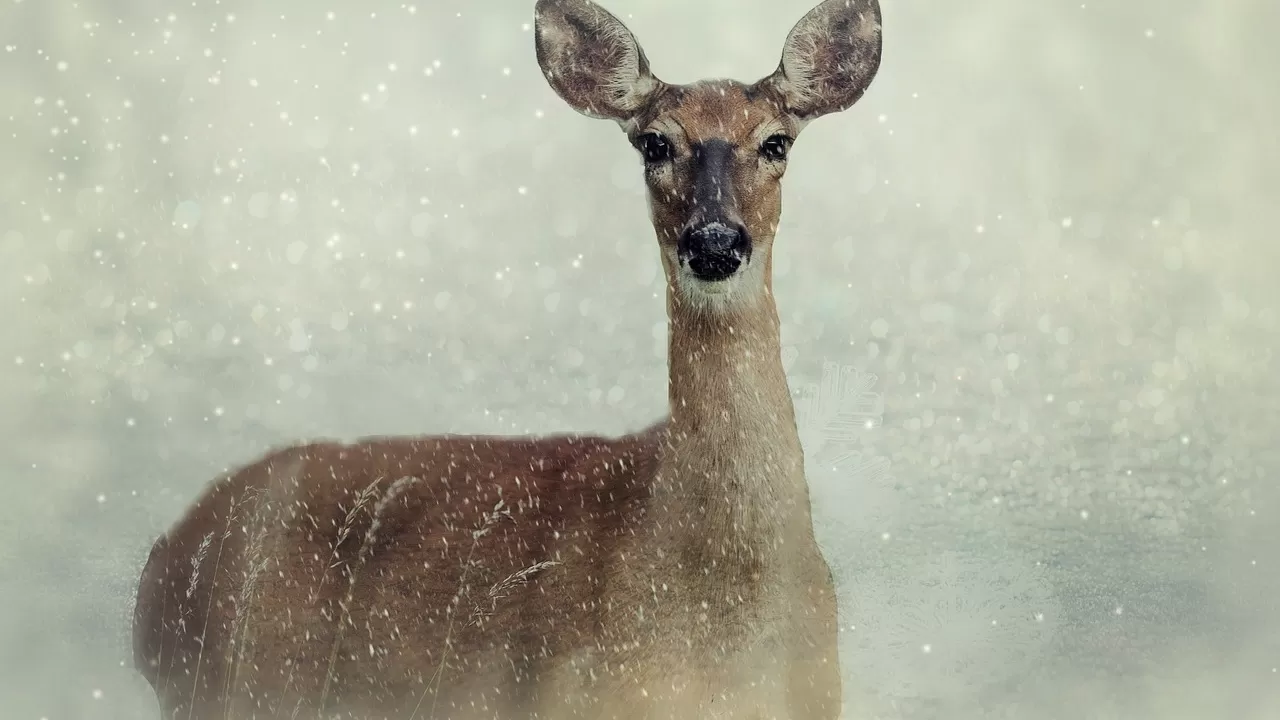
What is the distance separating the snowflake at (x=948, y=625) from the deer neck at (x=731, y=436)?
103 centimetres

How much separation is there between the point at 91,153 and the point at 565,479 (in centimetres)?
204

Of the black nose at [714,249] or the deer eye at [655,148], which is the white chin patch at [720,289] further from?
the deer eye at [655,148]

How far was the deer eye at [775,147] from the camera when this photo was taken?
2.29 meters

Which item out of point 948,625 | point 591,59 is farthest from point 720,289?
point 948,625

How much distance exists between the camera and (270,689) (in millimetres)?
2656

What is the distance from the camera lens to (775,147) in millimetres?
2314

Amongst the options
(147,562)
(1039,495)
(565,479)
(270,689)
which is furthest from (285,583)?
(1039,495)

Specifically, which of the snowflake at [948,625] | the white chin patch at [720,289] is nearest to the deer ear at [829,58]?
the white chin patch at [720,289]

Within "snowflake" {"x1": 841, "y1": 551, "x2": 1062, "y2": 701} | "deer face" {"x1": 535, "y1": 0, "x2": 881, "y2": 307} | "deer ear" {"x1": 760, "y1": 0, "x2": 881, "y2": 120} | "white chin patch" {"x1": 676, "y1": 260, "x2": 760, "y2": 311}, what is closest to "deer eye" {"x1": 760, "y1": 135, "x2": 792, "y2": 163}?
"deer face" {"x1": 535, "y1": 0, "x2": 881, "y2": 307}

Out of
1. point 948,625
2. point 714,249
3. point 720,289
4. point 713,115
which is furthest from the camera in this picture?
point 948,625

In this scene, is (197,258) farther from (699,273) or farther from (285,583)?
(699,273)

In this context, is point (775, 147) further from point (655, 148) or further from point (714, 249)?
point (714, 249)

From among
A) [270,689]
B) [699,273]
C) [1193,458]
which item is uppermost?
[699,273]

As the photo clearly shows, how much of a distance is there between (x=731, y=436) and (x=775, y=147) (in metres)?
0.65
